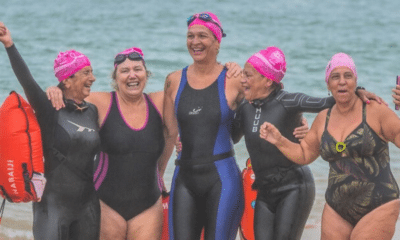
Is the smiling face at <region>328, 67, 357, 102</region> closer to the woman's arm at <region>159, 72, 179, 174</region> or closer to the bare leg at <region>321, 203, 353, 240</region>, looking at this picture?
the bare leg at <region>321, 203, 353, 240</region>

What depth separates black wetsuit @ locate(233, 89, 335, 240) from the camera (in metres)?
5.37

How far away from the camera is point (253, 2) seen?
31.0 m

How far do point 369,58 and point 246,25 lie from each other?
6445 mm

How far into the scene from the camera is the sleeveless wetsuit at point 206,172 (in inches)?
218

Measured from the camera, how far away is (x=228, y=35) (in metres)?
23.1

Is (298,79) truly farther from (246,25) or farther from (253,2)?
(253,2)

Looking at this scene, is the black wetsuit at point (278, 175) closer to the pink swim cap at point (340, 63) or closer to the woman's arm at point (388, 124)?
the pink swim cap at point (340, 63)

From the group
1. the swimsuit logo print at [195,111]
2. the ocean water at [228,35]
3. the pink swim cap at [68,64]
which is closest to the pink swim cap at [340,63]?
the swimsuit logo print at [195,111]

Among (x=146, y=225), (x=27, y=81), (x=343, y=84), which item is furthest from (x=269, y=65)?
(x=27, y=81)

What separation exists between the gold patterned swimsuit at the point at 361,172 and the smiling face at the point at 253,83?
815 mm

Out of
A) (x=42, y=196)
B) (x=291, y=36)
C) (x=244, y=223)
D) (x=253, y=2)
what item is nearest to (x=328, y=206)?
(x=244, y=223)

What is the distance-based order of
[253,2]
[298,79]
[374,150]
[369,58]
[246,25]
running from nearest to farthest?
[374,150], [298,79], [369,58], [246,25], [253,2]

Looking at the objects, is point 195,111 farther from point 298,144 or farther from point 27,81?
point 27,81

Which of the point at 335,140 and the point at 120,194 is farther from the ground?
the point at 335,140
